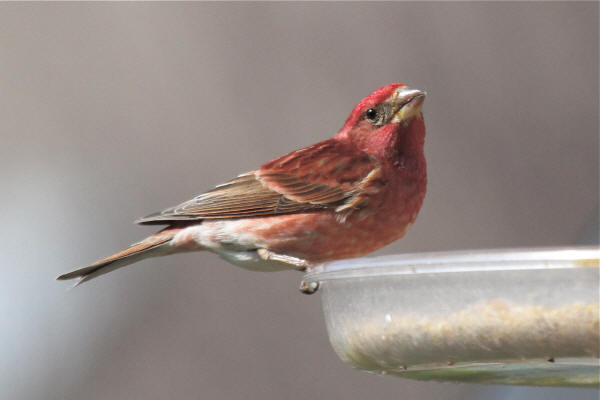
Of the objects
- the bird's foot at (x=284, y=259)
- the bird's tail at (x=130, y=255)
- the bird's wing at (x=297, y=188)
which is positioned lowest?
the bird's foot at (x=284, y=259)

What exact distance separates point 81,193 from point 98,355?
857 mm

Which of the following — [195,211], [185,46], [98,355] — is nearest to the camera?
[195,211]

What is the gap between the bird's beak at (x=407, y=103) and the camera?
309 cm

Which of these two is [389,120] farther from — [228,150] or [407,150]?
[228,150]

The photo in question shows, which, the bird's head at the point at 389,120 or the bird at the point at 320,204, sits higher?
the bird's head at the point at 389,120

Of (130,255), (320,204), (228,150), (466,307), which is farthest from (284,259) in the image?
(228,150)

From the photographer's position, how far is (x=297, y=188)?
10.6 ft

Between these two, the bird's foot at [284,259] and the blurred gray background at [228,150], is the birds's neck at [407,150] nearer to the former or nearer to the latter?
the bird's foot at [284,259]

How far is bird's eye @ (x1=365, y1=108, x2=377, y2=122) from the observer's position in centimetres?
322

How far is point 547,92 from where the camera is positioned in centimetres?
532

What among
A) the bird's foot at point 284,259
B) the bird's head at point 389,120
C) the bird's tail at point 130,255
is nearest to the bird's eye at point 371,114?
the bird's head at point 389,120

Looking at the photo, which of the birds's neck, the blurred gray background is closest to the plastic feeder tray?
the birds's neck

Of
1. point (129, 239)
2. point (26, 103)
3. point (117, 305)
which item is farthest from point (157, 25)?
point (117, 305)

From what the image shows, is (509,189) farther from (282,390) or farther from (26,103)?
(26,103)
